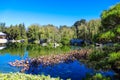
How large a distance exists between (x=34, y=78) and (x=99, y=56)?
2.96 meters

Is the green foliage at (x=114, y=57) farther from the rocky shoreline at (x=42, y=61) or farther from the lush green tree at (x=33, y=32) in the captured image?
the lush green tree at (x=33, y=32)

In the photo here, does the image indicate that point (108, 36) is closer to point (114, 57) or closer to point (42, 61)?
point (114, 57)

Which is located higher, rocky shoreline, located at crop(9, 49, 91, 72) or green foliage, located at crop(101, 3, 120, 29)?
green foliage, located at crop(101, 3, 120, 29)

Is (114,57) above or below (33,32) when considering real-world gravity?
below

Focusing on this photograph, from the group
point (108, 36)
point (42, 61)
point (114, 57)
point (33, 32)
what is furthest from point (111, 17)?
point (33, 32)

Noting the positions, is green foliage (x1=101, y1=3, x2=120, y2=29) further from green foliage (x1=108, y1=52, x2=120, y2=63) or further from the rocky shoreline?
the rocky shoreline

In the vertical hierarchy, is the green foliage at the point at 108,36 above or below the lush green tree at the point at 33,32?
below

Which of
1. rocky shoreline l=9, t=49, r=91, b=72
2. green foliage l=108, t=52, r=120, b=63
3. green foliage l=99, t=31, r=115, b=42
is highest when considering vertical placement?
green foliage l=99, t=31, r=115, b=42

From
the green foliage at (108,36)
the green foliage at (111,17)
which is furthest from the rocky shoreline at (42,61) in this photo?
the green foliage at (108,36)

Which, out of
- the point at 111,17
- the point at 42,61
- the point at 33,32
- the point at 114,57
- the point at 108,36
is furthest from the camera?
the point at 33,32

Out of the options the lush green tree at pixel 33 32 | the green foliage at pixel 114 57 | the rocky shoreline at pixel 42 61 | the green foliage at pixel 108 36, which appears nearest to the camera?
the green foliage at pixel 114 57

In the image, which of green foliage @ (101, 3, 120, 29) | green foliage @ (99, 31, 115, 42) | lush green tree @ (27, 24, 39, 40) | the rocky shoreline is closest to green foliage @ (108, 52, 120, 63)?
green foliage @ (99, 31, 115, 42)

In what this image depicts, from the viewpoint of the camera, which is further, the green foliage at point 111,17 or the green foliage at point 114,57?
the green foliage at point 111,17

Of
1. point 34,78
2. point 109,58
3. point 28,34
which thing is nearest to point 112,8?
point 109,58
